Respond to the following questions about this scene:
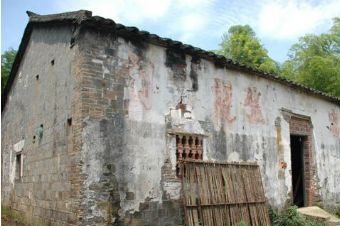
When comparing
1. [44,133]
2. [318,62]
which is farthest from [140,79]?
[318,62]

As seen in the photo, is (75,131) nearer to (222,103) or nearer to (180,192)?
(180,192)

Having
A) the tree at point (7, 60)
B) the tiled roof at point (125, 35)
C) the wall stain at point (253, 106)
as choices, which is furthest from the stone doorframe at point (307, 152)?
the tree at point (7, 60)

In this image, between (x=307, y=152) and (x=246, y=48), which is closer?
(x=307, y=152)

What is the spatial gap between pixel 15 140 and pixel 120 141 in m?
5.41

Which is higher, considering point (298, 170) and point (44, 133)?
point (44, 133)

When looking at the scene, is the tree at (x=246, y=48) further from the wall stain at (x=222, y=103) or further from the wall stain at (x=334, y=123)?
the wall stain at (x=222, y=103)

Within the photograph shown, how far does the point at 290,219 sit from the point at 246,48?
56.4 feet

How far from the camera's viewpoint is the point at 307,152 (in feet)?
40.4

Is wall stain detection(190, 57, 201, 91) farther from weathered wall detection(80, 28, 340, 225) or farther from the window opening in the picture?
the window opening

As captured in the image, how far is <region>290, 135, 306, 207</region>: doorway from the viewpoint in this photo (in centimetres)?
1251

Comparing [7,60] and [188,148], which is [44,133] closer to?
[188,148]

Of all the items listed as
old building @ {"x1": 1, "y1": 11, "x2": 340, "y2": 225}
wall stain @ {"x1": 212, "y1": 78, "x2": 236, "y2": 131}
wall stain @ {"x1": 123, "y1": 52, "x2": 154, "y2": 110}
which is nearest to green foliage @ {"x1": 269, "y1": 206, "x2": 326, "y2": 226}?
old building @ {"x1": 1, "y1": 11, "x2": 340, "y2": 225}

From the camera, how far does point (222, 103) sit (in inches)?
369

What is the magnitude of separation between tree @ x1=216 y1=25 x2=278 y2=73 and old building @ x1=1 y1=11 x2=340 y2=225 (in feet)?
45.0
